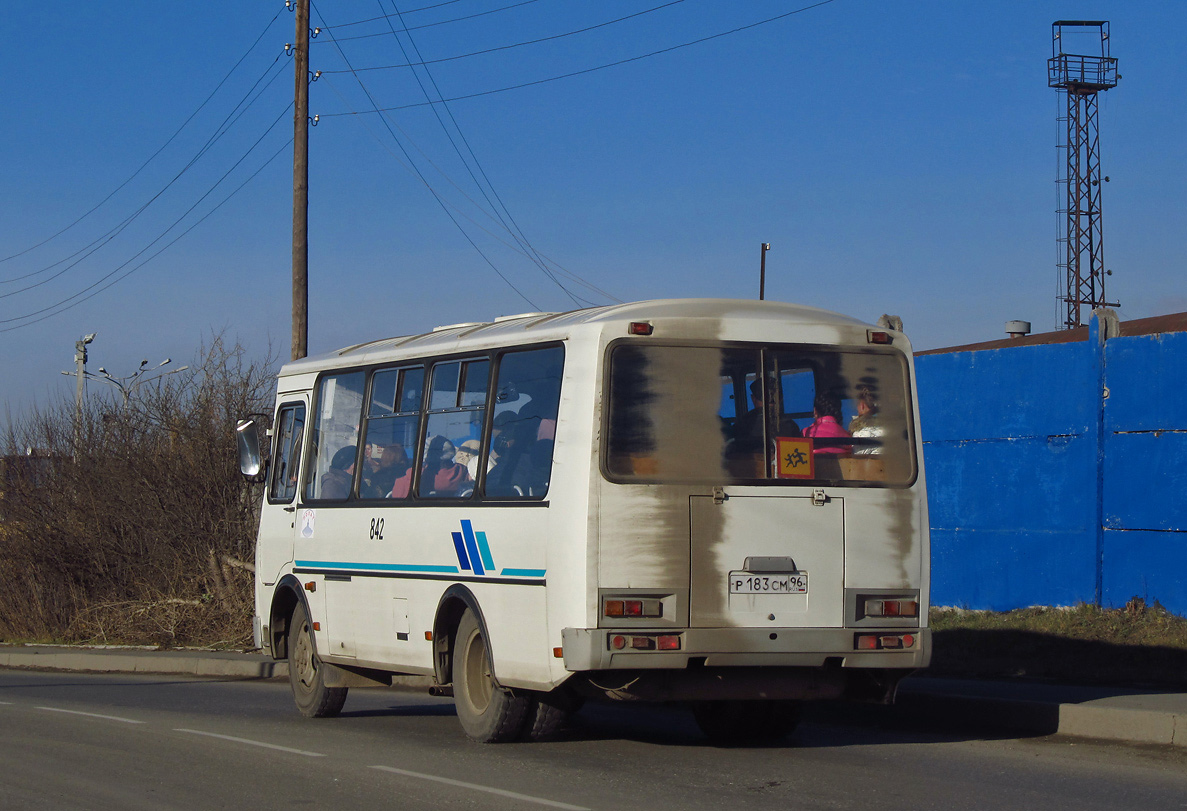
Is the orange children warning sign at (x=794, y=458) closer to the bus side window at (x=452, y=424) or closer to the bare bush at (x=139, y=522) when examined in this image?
the bus side window at (x=452, y=424)

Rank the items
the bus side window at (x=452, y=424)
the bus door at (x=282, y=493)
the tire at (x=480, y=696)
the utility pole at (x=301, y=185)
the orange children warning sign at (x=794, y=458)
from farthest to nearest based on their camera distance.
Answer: the utility pole at (x=301, y=185) → the bus door at (x=282, y=493) → the bus side window at (x=452, y=424) → the tire at (x=480, y=696) → the orange children warning sign at (x=794, y=458)

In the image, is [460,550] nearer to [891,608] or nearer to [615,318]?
[615,318]

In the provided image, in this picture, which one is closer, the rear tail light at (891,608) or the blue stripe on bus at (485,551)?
the rear tail light at (891,608)

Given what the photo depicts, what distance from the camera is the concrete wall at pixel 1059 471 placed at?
13.4 meters

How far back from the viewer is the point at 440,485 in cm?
1005

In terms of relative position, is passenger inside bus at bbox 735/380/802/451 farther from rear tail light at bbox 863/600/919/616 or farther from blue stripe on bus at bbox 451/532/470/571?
blue stripe on bus at bbox 451/532/470/571

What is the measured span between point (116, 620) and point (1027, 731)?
17.1 meters

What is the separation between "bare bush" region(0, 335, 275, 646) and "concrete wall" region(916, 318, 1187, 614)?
10.5 meters

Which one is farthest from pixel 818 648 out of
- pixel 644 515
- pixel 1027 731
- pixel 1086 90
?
pixel 1086 90

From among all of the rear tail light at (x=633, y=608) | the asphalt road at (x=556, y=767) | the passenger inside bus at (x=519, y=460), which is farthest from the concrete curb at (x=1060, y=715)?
the passenger inside bus at (x=519, y=460)

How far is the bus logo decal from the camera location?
9.36 metres

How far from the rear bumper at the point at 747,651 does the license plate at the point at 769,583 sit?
0.77 ft

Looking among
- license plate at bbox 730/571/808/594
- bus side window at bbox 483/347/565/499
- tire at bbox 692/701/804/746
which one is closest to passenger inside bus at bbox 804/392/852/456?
license plate at bbox 730/571/808/594

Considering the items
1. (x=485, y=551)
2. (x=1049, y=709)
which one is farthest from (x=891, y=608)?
(x=485, y=551)
